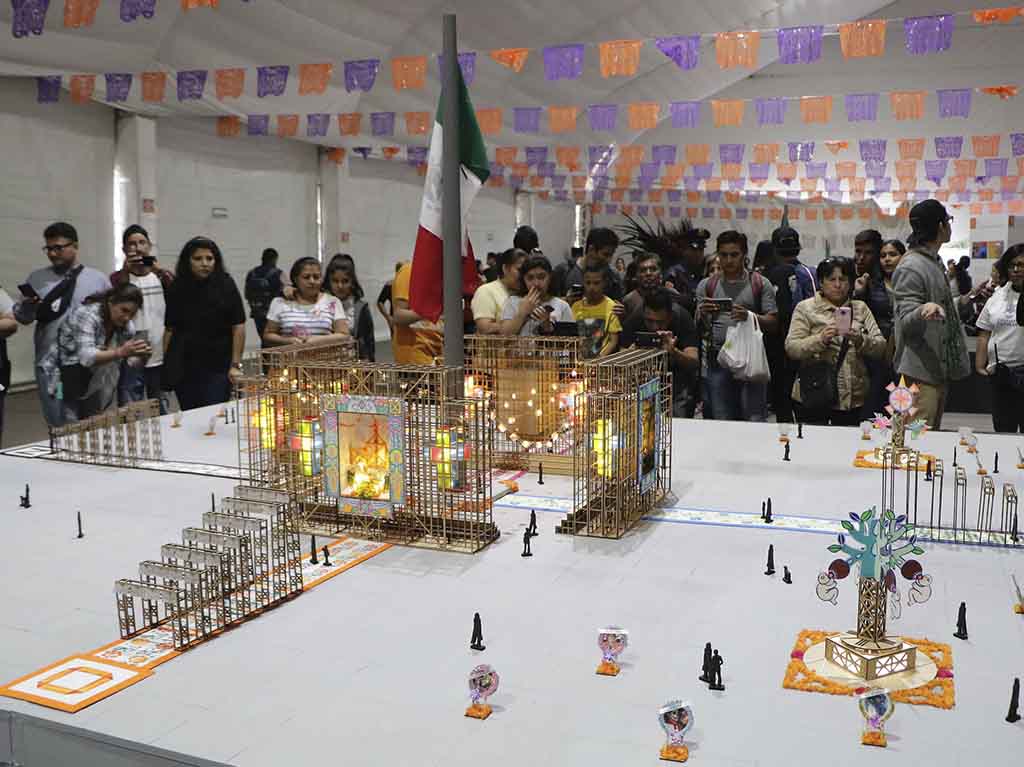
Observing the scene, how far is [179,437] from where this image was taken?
20.5 feet

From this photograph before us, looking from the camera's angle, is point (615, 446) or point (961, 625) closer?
point (961, 625)

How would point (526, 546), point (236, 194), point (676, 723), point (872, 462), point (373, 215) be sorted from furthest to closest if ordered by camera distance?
point (373, 215)
point (236, 194)
point (872, 462)
point (526, 546)
point (676, 723)

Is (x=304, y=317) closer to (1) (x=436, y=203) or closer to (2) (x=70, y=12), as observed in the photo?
(1) (x=436, y=203)

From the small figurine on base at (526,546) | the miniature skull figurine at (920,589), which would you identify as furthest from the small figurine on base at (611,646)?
the small figurine on base at (526,546)

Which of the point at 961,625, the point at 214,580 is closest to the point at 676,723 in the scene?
the point at 961,625

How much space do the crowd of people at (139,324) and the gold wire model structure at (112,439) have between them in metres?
0.48

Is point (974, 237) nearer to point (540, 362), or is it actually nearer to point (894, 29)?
point (894, 29)

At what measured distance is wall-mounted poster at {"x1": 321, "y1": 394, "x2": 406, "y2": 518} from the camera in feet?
13.0

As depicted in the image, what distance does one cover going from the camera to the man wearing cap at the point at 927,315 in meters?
5.33

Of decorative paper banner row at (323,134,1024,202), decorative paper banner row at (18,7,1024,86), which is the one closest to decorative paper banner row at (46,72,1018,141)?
decorative paper banner row at (18,7,1024,86)

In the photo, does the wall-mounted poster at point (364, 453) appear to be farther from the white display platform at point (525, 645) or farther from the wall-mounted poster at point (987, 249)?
the wall-mounted poster at point (987, 249)

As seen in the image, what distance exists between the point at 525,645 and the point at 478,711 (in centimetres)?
48

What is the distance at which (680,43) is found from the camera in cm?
898

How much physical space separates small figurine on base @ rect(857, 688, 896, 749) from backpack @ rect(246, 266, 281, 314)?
30.8 ft
